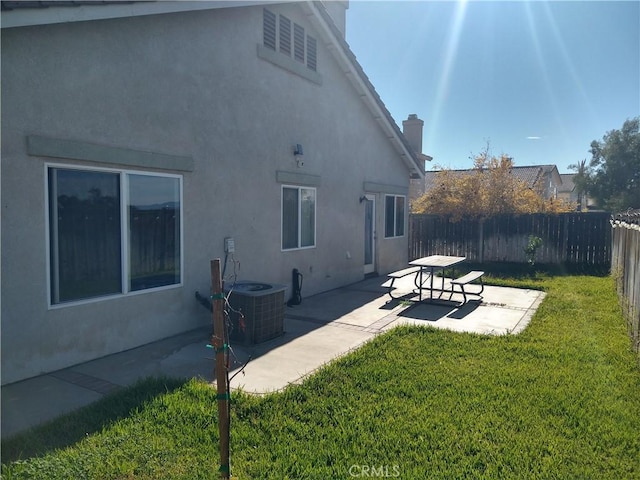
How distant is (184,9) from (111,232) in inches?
134

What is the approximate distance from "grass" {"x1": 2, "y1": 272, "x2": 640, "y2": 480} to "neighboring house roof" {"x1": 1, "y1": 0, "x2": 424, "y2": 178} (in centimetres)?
400

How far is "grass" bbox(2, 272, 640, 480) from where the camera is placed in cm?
330

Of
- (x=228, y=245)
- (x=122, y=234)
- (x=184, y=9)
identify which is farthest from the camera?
(x=228, y=245)

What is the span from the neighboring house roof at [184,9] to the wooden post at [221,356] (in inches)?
141

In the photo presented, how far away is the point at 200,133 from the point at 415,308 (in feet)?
17.5

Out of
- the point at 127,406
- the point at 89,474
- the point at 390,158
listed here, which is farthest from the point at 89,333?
the point at 390,158

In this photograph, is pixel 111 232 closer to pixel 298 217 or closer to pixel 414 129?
pixel 298 217

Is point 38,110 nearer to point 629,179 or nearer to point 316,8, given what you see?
point 316,8

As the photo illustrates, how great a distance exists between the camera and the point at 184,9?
20.8 ft

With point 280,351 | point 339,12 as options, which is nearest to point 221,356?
point 280,351

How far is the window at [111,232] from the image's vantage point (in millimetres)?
5227

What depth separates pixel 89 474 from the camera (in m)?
3.19

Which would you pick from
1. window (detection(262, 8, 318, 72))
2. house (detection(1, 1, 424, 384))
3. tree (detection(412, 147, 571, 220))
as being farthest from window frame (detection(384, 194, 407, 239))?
window (detection(262, 8, 318, 72))

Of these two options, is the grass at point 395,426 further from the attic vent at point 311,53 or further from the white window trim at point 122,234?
the attic vent at point 311,53
